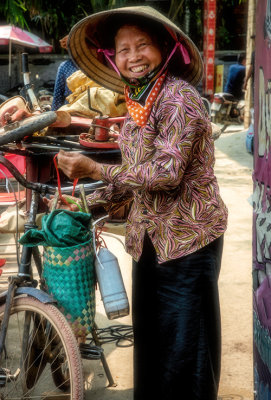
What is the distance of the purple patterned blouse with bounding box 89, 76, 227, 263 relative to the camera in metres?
1.95

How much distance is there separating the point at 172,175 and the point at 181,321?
2.10 feet

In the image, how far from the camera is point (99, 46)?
8.11 feet

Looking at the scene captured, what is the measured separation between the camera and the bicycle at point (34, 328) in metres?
2.28

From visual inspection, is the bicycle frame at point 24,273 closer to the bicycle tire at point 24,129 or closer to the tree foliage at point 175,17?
the bicycle tire at point 24,129

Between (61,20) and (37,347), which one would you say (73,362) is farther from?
(61,20)

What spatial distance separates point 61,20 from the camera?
1783cm

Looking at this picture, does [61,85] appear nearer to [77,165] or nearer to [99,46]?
[99,46]

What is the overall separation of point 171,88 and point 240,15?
19.1 metres

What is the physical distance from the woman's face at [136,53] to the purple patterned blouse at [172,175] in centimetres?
10

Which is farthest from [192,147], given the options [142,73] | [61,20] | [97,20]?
[61,20]

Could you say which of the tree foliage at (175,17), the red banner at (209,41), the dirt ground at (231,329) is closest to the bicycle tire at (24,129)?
the dirt ground at (231,329)

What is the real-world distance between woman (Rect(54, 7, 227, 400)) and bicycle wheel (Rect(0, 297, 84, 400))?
0.99ft

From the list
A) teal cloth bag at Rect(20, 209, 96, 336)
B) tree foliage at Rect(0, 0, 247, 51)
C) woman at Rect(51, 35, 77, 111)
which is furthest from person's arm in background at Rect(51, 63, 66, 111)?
tree foliage at Rect(0, 0, 247, 51)

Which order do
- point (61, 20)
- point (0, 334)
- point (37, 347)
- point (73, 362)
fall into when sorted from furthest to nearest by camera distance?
point (61, 20)
point (37, 347)
point (0, 334)
point (73, 362)
